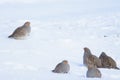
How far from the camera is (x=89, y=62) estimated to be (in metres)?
13.0

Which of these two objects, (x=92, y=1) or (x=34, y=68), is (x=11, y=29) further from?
(x=92, y=1)

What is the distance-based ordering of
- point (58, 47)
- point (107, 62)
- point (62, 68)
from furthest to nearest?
point (58, 47) → point (107, 62) → point (62, 68)

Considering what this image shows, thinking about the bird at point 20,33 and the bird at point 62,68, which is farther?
the bird at point 20,33

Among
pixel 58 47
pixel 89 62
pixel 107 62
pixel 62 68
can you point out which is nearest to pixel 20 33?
pixel 58 47

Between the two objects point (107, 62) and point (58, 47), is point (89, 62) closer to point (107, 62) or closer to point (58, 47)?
point (107, 62)

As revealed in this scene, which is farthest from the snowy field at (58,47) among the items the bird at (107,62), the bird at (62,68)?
the bird at (107,62)

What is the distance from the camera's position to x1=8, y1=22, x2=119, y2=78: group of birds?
432 inches

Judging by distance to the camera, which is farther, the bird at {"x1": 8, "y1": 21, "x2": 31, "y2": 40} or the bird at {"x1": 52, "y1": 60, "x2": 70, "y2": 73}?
the bird at {"x1": 8, "y1": 21, "x2": 31, "y2": 40}

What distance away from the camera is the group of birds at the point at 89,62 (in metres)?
11.0

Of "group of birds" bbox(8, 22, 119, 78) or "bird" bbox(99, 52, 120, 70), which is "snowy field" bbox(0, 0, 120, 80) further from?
"bird" bbox(99, 52, 120, 70)

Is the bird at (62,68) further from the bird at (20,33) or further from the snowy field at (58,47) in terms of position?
the bird at (20,33)

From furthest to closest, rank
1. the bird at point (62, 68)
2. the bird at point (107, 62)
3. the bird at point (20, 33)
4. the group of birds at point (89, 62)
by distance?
the bird at point (20, 33), the bird at point (107, 62), the bird at point (62, 68), the group of birds at point (89, 62)

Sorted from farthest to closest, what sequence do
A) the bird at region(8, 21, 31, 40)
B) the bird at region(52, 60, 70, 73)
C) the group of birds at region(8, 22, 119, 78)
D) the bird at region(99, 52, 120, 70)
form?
1. the bird at region(8, 21, 31, 40)
2. the bird at region(99, 52, 120, 70)
3. the bird at region(52, 60, 70, 73)
4. the group of birds at region(8, 22, 119, 78)

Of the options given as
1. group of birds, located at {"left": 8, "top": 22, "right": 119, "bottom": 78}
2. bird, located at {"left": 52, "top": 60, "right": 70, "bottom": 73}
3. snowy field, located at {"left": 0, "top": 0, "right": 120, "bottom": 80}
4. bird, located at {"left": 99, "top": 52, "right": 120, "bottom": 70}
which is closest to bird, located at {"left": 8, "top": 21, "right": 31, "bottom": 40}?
group of birds, located at {"left": 8, "top": 22, "right": 119, "bottom": 78}
